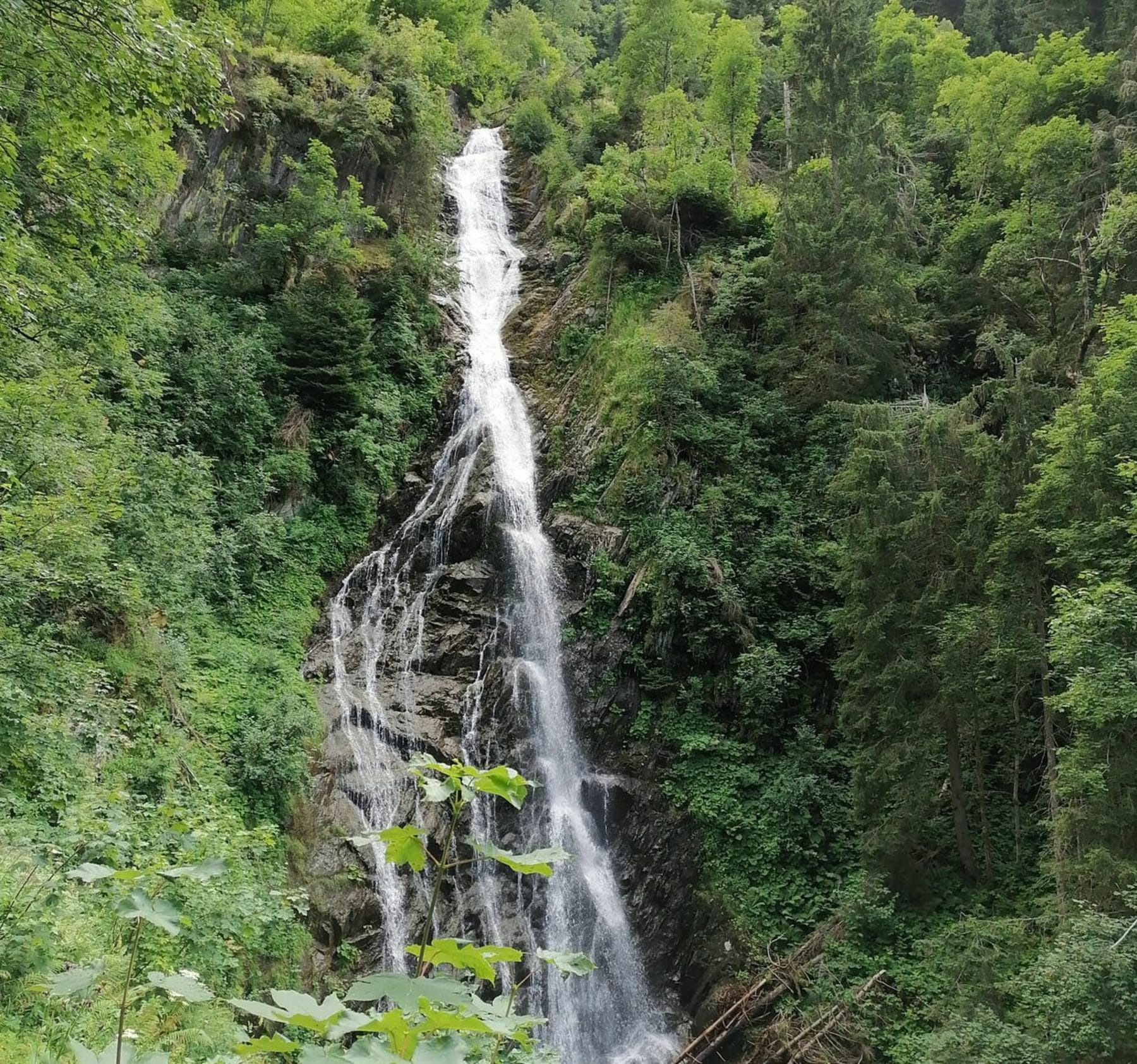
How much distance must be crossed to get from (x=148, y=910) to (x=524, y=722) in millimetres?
12048

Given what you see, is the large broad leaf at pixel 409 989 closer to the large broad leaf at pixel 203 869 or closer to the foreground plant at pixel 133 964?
the foreground plant at pixel 133 964

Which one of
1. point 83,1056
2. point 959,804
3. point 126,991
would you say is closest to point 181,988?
point 126,991

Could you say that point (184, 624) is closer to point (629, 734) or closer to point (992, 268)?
point (629, 734)

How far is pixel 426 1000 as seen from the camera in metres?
1.46

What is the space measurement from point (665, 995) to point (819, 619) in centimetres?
688

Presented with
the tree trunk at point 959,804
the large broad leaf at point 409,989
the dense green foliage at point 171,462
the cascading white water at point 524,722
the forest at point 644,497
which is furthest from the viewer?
the cascading white water at point 524,722

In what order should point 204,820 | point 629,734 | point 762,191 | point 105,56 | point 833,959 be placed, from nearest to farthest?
point 105,56, point 204,820, point 833,959, point 629,734, point 762,191

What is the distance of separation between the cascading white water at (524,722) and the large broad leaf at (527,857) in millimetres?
9359

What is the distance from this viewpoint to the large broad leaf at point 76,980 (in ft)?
5.11

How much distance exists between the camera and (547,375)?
20250 mm

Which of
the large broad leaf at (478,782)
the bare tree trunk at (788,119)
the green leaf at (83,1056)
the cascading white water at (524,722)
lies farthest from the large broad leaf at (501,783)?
the bare tree trunk at (788,119)

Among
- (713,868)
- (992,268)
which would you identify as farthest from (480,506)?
(992,268)

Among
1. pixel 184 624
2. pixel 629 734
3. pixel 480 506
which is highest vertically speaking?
pixel 480 506

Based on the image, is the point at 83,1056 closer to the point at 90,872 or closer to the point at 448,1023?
the point at 90,872
